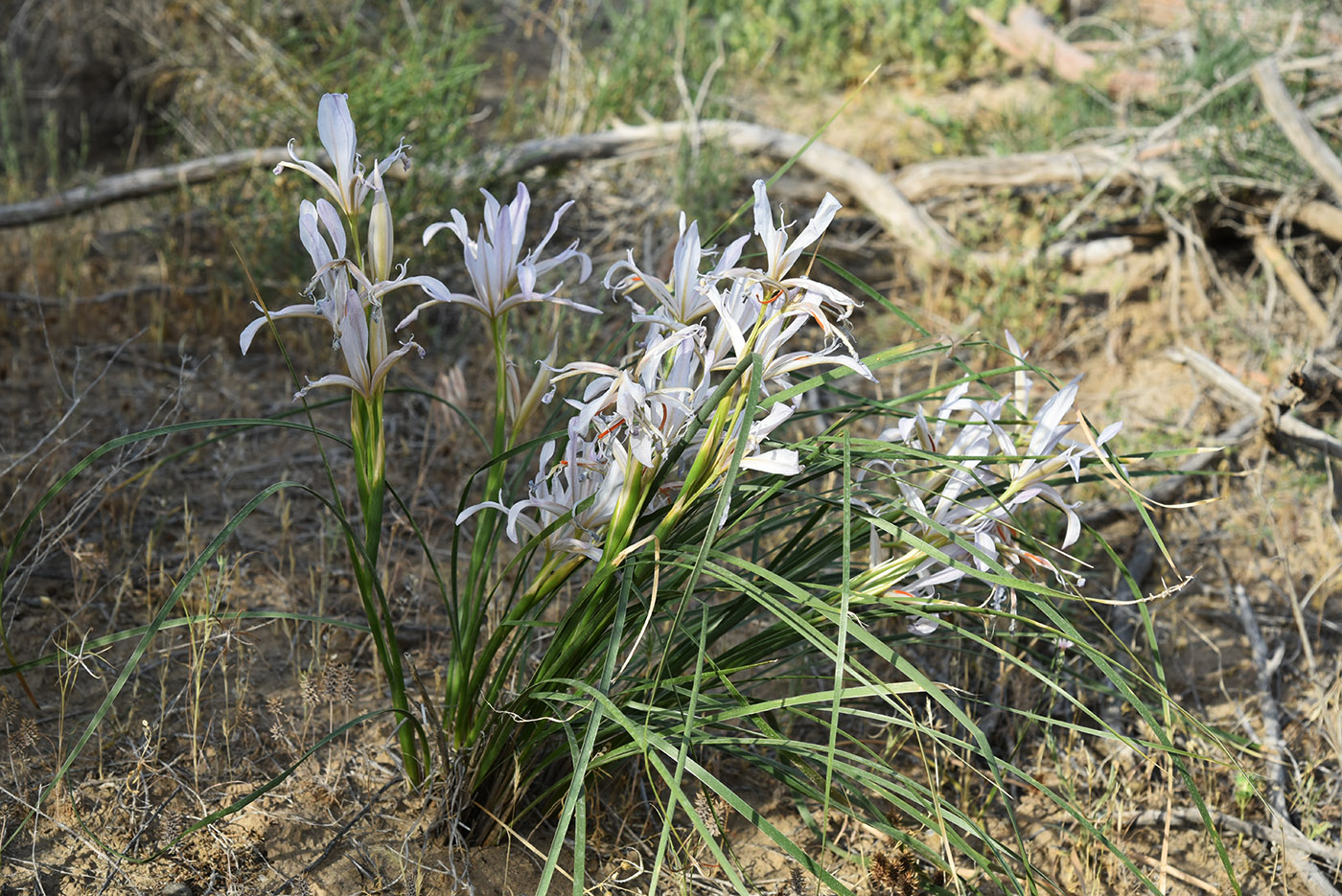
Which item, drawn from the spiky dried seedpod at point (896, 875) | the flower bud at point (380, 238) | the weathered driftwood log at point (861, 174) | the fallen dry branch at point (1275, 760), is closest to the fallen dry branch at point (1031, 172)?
the weathered driftwood log at point (861, 174)

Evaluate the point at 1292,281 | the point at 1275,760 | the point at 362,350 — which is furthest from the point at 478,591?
the point at 1292,281

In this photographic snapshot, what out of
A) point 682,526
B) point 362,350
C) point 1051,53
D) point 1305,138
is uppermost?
point 362,350

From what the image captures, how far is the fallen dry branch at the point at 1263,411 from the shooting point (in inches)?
112

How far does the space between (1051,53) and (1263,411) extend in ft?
10.6

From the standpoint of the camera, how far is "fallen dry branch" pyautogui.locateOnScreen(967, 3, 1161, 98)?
4736mm

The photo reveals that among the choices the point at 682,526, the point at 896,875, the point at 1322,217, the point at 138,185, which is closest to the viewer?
the point at 682,526

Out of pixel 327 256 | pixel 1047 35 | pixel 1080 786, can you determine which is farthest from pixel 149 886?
pixel 1047 35

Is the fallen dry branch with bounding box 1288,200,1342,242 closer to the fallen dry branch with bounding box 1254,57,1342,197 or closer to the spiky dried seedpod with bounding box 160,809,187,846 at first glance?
the fallen dry branch with bounding box 1254,57,1342,197

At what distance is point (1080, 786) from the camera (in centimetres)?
225

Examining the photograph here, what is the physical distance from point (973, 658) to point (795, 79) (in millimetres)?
4785

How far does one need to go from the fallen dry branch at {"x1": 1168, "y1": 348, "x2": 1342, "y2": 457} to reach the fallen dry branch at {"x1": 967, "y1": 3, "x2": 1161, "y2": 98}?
169cm

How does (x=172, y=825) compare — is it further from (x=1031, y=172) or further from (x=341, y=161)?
(x=1031, y=172)

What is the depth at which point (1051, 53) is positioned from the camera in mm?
5359

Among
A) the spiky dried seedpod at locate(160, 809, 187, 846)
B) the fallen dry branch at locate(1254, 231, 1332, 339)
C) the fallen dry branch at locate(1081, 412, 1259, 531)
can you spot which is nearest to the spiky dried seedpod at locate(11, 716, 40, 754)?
the spiky dried seedpod at locate(160, 809, 187, 846)
